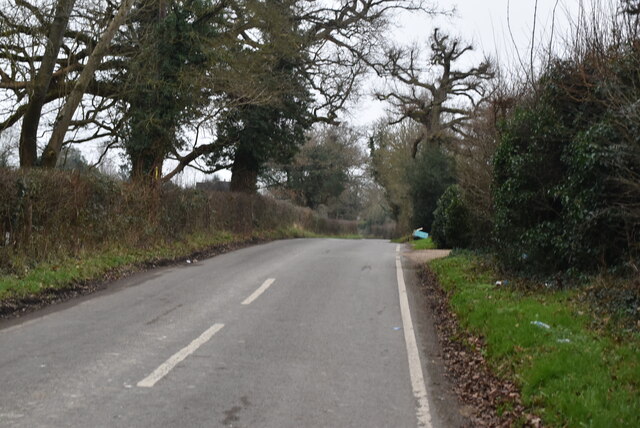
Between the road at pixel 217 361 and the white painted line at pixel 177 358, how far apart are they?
0.02 metres

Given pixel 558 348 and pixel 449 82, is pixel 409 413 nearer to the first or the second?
pixel 558 348

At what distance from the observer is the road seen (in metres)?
5.42

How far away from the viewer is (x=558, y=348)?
681 centimetres

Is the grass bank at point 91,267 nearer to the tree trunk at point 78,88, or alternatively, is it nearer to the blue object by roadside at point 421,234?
the tree trunk at point 78,88

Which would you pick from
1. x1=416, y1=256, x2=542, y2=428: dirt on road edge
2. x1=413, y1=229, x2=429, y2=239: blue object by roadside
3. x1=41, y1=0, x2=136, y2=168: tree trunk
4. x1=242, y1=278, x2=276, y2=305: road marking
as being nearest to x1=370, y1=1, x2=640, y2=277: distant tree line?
x1=416, y1=256, x2=542, y2=428: dirt on road edge

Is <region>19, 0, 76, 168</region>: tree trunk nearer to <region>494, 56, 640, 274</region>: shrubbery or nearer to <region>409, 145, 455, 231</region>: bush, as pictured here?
<region>494, 56, 640, 274</region>: shrubbery

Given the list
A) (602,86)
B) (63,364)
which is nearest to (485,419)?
(63,364)

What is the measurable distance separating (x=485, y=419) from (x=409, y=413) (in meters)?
0.69

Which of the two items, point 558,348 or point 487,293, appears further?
point 487,293

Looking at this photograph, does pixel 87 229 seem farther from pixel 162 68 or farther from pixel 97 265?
pixel 162 68

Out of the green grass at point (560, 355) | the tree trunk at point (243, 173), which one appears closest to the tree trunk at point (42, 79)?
the tree trunk at point (243, 173)

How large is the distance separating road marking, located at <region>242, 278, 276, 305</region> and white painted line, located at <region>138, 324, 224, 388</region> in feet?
6.78

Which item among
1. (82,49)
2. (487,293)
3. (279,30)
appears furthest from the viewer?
(279,30)

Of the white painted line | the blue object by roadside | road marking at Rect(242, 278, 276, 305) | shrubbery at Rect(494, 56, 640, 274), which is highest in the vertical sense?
shrubbery at Rect(494, 56, 640, 274)
